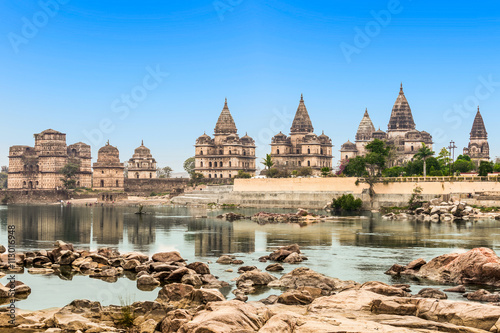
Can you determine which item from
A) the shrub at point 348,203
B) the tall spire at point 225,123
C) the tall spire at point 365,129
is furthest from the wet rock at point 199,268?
the tall spire at point 365,129

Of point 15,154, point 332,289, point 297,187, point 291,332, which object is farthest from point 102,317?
point 15,154

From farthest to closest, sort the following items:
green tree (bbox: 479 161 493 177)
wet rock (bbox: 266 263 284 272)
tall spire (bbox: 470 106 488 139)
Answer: tall spire (bbox: 470 106 488 139) < green tree (bbox: 479 161 493 177) < wet rock (bbox: 266 263 284 272)

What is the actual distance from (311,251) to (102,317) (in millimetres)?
15072

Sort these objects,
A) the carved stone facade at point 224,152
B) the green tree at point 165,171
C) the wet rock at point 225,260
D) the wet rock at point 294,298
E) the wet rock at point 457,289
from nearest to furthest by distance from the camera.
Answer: the wet rock at point 294,298
the wet rock at point 457,289
the wet rock at point 225,260
the carved stone facade at point 224,152
the green tree at point 165,171

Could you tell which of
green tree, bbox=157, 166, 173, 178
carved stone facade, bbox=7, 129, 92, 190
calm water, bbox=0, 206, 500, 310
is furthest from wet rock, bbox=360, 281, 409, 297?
green tree, bbox=157, 166, 173, 178

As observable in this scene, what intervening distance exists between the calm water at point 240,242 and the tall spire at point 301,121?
5130cm

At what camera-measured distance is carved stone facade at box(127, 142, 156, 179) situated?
11206 cm

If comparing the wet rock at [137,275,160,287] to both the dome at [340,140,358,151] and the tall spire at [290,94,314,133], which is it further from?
the dome at [340,140,358,151]

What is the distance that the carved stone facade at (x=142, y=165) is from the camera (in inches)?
4412

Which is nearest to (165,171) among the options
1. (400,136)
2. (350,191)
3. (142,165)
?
(142,165)

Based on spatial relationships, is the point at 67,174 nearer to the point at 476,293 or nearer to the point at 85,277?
the point at 85,277

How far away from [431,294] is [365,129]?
320ft

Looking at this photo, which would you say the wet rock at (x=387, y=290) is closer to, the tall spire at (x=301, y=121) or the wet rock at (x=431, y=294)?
the wet rock at (x=431, y=294)

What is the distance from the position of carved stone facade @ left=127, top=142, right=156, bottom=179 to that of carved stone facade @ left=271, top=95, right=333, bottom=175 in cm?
2136
